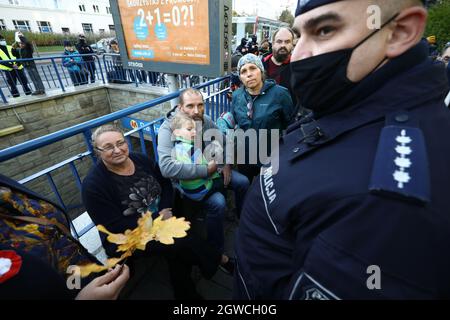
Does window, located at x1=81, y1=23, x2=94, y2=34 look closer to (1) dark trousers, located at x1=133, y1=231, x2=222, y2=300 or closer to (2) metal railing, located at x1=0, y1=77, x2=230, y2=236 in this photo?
(2) metal railing, located at x1=0, y1=77, x2=230, y2=236

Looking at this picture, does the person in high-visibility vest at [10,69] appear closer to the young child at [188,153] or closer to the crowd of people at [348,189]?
the young child at [188,153]

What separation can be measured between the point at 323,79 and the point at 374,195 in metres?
0.49

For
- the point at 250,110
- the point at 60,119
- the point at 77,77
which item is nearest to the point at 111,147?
the point at 250,110

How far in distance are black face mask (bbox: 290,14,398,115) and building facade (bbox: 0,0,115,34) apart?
43342 millimetres

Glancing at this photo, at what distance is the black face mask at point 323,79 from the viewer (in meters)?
0.83

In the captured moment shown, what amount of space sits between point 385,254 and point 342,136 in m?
0.39

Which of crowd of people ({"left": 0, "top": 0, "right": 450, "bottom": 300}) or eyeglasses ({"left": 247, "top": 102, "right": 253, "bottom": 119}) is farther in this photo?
eyeglasses ({"left": 247, "top": 102, "right": 253, "bottom": 119})

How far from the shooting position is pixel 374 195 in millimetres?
604

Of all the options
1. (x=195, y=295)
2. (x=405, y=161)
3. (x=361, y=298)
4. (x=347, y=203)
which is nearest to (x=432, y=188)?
(x=405, y=161)

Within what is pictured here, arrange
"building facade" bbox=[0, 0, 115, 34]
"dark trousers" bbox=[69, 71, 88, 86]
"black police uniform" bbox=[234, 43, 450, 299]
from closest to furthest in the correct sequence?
"black police uniform" bbox=[234, 43, 450, 299], "dark trousers" bbox=[69, 71, 88, 86], "building facade" bbox=[0, 0, 115, 34]

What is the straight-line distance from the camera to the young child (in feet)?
7.13

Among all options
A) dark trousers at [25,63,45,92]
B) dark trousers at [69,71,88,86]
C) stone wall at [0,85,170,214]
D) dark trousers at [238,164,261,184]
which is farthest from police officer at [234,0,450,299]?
dark trousers at [69,71,88,86]

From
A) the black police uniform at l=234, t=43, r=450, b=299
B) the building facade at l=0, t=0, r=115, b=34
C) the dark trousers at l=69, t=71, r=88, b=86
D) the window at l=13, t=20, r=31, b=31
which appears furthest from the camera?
the window at l=13, t=20, r=31, b=31

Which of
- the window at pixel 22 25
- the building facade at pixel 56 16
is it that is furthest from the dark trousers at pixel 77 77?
the window at pixel 22 25
